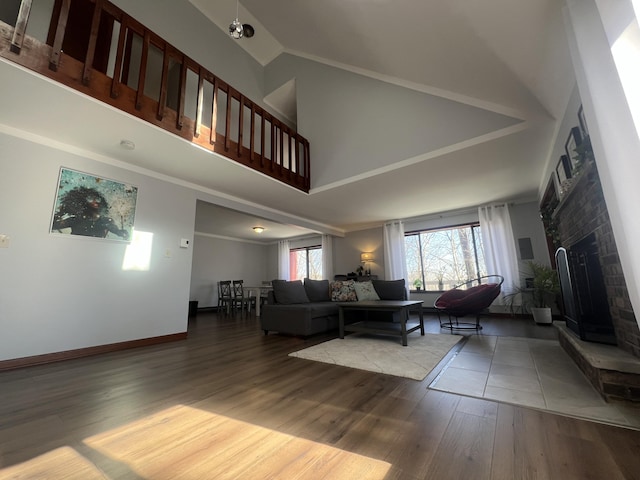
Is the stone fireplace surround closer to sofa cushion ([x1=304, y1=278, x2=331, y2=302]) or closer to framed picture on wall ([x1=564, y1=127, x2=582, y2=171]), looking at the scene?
framed picture on wall ([x1=564, y1=127, x2=582, y2=171])

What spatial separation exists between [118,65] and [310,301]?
388 cm

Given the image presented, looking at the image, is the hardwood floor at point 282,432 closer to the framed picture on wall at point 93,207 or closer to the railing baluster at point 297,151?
the framed picture on wall at point 93,207

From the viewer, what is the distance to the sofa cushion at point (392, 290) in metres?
4.68

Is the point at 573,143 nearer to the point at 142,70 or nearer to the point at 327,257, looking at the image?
the point at 142,70

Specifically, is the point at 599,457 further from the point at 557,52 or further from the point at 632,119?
the point at 557,52

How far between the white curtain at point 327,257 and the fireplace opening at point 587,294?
18.3 feet

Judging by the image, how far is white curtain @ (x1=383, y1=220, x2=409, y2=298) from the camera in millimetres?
6586

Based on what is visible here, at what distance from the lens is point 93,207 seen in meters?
3.08

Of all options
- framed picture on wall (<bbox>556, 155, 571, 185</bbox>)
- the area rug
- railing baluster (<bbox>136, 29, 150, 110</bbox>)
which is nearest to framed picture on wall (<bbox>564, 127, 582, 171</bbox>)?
framed picture on wall (<bbox>556, 155, 571, 185</bbox>)

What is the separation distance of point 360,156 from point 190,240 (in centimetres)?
307

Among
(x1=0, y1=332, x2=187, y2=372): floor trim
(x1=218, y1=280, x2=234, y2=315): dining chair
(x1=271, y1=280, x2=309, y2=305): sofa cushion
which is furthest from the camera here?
(x1=218, y1=280, x2=234, y2=315): dining chair

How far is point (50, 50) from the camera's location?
2078 mm

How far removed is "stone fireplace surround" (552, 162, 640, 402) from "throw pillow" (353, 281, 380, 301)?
266 cm

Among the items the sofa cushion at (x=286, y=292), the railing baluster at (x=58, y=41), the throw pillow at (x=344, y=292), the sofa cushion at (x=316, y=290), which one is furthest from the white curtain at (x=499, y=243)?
the railing baluster at (x=58, y=41)
